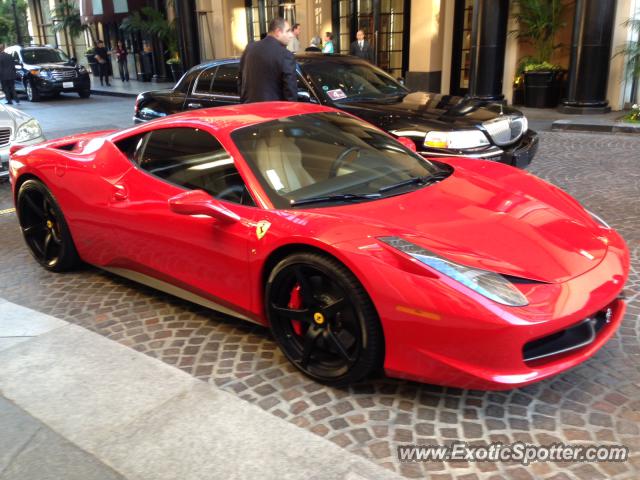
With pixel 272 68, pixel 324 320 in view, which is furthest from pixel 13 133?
pixel 324 320

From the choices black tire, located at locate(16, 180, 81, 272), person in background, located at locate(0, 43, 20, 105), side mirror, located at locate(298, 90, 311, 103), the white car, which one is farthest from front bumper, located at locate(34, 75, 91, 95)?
black tire, located at locate(16, 180, 81, 272)

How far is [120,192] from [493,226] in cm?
244

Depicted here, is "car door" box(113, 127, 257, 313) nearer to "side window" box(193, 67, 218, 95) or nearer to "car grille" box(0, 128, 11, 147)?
"side window" box(193, 67, 218, 95)

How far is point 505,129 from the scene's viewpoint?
21.2ft

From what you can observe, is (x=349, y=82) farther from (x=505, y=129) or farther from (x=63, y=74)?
(x=63, y=74)

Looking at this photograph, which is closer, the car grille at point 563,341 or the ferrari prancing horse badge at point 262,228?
the car grille at point 563,341

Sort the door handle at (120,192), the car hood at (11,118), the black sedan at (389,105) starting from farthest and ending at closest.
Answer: the car hood at (11,118), the black sedan at (389,105), the door handle at (120,192)

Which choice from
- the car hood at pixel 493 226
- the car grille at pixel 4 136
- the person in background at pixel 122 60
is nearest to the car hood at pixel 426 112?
the car hood at pixel 493 226

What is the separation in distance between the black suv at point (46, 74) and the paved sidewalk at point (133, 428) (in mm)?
18303

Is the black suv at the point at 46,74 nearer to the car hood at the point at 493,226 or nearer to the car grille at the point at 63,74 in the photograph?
the car grille at the point at 63,74

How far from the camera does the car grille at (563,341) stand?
261cm

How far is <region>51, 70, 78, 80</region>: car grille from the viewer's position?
63.7ft

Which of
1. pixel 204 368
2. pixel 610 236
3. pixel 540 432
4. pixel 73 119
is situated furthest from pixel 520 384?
pixel 73 119

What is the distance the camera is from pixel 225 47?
70.2 ft
